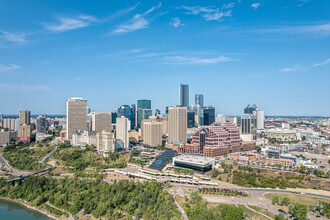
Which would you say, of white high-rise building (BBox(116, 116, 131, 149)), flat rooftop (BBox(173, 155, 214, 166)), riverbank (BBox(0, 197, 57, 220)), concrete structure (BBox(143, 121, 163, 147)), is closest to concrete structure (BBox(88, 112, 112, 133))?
white high-rise building (BBox(116, 116, 131, 149))

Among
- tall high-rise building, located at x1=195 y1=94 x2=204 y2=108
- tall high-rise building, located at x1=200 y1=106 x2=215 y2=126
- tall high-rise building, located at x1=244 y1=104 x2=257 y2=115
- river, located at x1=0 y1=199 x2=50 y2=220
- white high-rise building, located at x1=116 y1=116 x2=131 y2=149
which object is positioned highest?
tall high-rise building, located at x1=195 y1=94 x2=204 y2=108

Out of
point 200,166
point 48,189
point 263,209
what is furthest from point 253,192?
point 48,189

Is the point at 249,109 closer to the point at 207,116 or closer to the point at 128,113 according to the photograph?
the point at 207,116

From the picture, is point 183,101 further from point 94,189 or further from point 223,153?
point 94,189

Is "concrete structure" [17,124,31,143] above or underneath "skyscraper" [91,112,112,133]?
underneath

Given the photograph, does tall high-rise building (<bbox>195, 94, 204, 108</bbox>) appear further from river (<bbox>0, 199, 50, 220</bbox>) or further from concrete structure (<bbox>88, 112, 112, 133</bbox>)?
river (<bbox>0, 199, 50, 220</bbox>)

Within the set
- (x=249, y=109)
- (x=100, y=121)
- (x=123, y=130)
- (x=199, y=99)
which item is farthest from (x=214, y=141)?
(x=199, y=99)

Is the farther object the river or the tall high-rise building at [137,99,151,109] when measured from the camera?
the tall high-rise building at [137,99,151,109]
